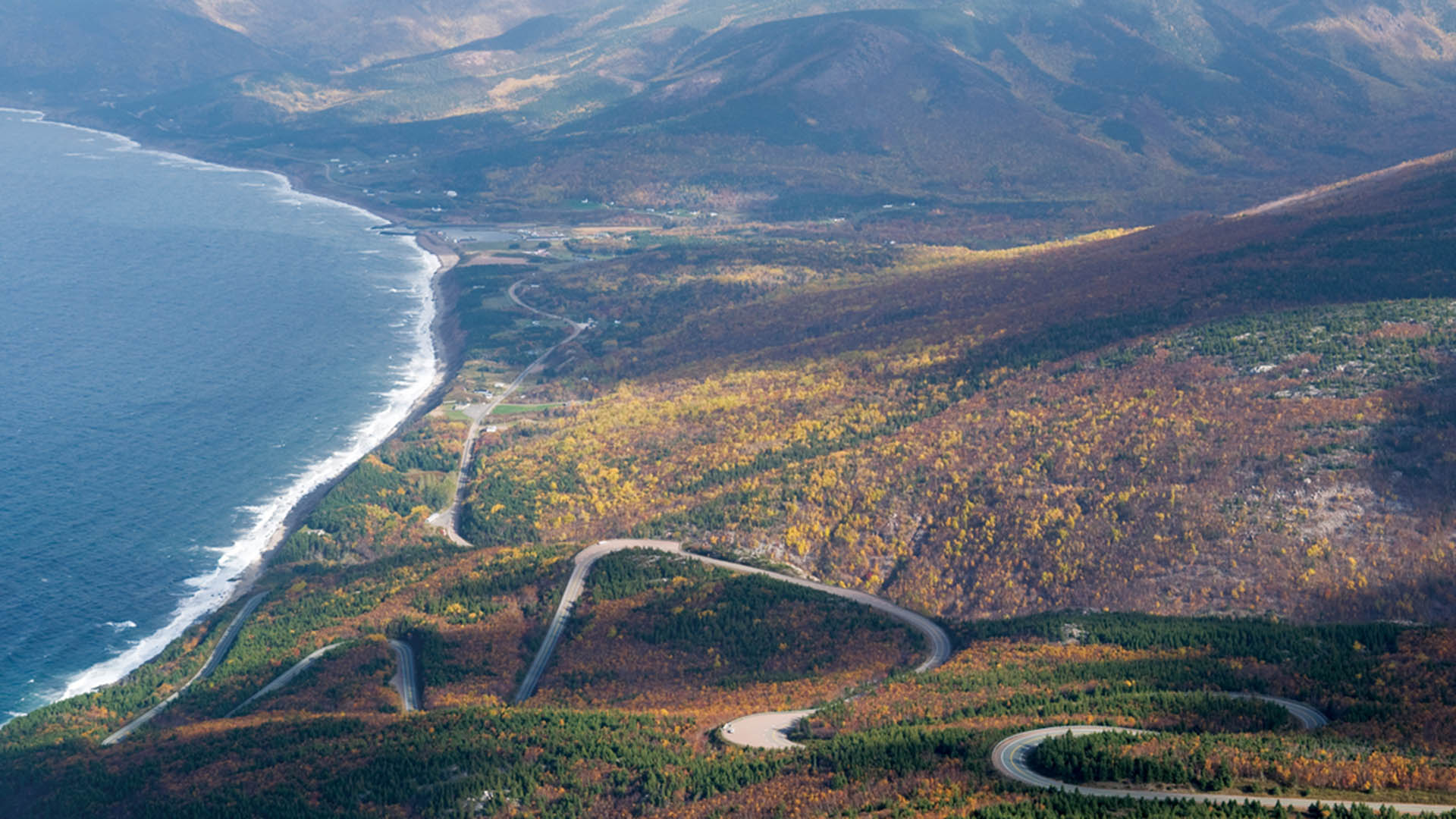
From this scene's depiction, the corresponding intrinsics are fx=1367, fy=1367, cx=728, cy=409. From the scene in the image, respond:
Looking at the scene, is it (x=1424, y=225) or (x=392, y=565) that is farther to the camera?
(x=1424, y=225)

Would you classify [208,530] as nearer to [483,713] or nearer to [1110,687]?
[483,713]

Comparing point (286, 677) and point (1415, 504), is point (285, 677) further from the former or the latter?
point (1415, 504)

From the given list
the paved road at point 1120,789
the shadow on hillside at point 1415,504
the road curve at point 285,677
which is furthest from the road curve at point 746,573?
the shadow on hillside at point 1415,504

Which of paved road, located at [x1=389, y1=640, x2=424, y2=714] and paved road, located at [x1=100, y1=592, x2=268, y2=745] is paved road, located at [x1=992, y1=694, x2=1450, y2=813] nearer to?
paved road, located at [x1=389, y1=640, x2=424, y2=714]

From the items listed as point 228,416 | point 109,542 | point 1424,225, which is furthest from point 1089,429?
point 228,416

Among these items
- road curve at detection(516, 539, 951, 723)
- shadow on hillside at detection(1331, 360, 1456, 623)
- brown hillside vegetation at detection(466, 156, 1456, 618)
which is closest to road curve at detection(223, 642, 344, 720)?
road curve at detection(516, 539, 951, 723)

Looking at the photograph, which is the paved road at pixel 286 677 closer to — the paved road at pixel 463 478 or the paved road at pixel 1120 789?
the paved road at pixel 463 478
